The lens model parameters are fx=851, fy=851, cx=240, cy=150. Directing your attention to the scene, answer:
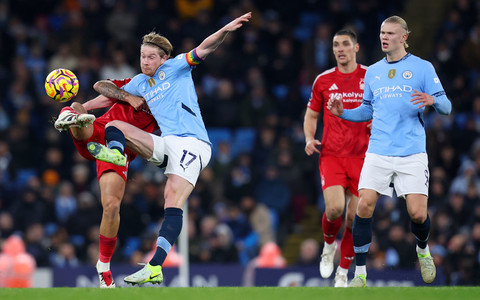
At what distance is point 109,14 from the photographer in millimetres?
19500

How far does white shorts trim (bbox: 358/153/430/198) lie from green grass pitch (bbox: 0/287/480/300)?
1.07 meters

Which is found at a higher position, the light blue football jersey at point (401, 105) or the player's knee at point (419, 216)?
the light blue football jersey at point (401, 105)

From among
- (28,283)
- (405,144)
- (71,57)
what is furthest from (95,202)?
(405,144)

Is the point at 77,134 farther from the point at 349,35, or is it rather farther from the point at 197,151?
the point at 349,35

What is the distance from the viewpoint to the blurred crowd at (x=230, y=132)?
49.6ft

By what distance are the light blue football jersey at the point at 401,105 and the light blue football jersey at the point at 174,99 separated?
1.85 metres

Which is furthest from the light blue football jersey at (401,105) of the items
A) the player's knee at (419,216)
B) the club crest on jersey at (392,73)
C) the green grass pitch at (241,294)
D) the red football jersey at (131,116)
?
the red football jersey at (131,116)

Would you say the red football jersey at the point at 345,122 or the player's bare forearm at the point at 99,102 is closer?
the player's bare forearm at the point at 99,102

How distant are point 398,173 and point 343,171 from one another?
51.6 inches

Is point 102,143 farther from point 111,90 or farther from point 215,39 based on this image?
point 215,39

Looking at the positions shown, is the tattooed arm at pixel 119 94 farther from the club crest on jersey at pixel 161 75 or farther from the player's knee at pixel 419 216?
the player's knee at pixel 419 216

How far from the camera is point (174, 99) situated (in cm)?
899

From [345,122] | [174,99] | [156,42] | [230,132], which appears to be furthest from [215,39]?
[230,132]

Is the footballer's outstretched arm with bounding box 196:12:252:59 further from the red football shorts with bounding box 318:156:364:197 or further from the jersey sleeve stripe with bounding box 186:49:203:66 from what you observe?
the red football shorts with bounding box 318:156:364:197
